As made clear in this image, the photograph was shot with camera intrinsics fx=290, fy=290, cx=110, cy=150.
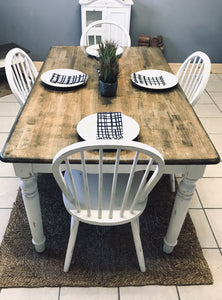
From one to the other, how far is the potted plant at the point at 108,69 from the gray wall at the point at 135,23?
7.04ft

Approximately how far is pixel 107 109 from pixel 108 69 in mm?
217

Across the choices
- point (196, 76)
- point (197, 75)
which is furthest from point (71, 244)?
point (196, 76)

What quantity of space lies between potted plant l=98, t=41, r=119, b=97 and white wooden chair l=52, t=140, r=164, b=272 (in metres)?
0.50

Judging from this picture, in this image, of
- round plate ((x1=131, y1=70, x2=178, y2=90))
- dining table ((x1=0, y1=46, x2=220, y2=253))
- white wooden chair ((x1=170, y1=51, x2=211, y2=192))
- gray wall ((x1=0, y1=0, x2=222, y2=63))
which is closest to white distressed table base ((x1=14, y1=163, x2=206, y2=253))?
dining table ((x1=0, y1=46, x2=220, y2=253))

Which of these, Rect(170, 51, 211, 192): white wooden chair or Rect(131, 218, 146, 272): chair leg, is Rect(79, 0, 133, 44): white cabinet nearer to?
Rect(170, 51, 211, 192): white wooden chair

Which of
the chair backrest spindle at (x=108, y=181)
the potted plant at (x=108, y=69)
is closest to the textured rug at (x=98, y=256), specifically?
the chair backrest spindle at (x=108, y=181)

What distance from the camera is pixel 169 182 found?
2.17 metres

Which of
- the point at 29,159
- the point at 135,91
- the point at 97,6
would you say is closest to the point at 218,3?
the point at 97,6

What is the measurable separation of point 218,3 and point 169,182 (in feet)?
8.33

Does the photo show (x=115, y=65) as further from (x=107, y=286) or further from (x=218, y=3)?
(x=218, y=3)

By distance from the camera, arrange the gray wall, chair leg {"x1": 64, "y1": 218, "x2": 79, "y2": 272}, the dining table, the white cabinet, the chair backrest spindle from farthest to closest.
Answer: the gray wall, the white cabinet, chair leg {"x1": 64, "y1": 218, "x2": 79, "y2": 272}, the dining table, the chair backrest spindle

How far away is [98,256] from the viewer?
168 centimetres

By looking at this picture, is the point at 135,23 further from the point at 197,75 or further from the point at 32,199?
the point at 32,199

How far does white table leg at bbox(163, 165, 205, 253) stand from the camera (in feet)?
4.29
